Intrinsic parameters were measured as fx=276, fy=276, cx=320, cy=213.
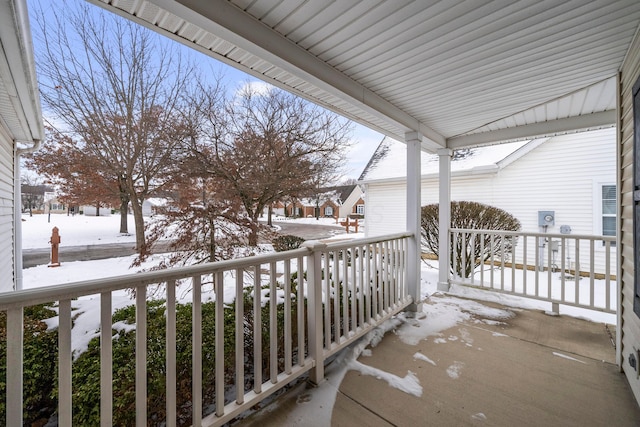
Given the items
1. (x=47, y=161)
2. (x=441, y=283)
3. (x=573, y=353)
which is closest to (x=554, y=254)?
(x=441, y=283)

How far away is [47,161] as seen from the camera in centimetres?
356

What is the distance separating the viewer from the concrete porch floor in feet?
5.46

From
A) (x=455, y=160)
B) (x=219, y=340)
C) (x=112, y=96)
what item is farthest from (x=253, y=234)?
(x=455, y=160)

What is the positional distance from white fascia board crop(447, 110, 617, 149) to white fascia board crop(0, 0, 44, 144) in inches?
174

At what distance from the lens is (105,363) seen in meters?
1.10

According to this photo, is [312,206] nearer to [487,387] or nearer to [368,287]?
[368,287]

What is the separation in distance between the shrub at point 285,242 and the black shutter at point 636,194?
3.02 m

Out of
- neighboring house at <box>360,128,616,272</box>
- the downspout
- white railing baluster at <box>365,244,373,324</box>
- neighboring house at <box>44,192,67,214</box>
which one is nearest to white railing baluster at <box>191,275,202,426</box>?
white railing baluster at <box>365,244,373,324</box>

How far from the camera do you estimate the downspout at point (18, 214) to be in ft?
11.4

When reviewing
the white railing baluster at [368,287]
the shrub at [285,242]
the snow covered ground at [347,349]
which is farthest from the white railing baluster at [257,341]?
the shrub at [285,242]

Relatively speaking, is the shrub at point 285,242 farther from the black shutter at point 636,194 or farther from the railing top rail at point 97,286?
the black shutter at point 636,194

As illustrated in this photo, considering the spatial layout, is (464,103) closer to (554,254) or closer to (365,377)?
(365,377)

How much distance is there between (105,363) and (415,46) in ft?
7.76

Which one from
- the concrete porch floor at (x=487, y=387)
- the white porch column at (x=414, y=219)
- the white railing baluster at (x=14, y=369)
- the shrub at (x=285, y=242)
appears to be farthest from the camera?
the shrub at (x=285, y=242)
